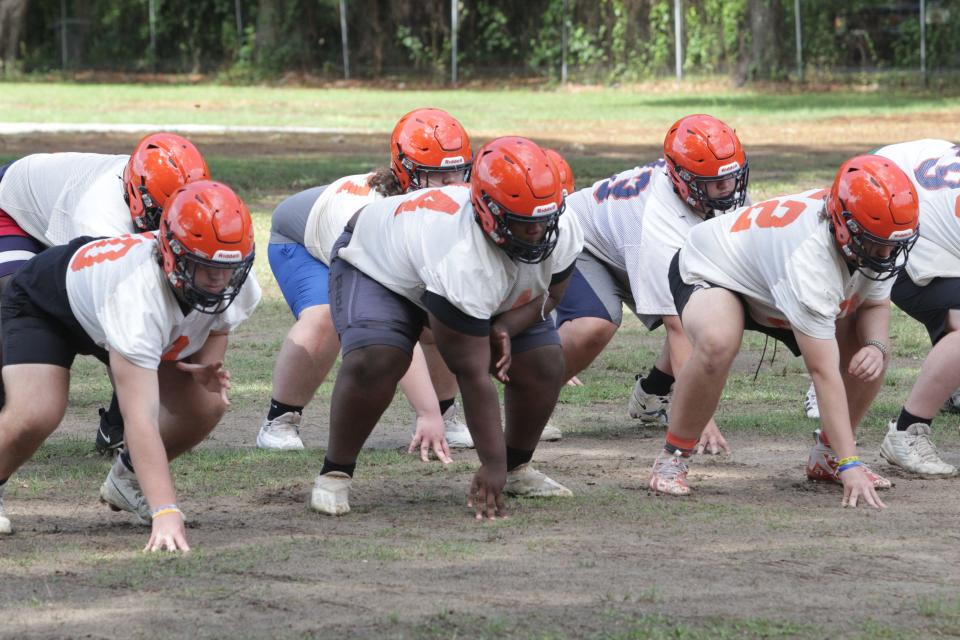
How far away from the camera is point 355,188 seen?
757 cm

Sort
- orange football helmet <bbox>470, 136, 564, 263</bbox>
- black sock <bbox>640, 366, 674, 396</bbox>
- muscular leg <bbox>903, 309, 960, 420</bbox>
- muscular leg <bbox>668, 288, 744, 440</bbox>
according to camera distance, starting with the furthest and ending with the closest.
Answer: black sock <bbox>640, 366, 674, 396</bbox> < muscular leg <bbox>903, 309, 960, 420</bbox> < muscular leg <bbox>668, 288, 744, 440</bbox> < orange football helmet <bbox>470, 136, 564, 263</bbox>

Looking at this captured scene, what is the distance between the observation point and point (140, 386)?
18.0 feet

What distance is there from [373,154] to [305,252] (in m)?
13.1

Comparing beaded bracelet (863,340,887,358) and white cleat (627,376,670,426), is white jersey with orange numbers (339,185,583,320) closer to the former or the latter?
beaded bracelet (863,340,887,358)

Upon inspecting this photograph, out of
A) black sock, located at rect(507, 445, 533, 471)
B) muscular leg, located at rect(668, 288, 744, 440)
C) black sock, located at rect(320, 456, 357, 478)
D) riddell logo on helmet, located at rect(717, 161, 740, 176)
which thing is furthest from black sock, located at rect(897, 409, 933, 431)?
black sock, located at rect(320, 456, 357, 478)

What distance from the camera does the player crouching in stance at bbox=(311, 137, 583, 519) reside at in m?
5.72

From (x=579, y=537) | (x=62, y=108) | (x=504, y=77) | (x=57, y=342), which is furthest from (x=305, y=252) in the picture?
(x=504, y=77)

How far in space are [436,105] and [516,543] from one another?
26.5m

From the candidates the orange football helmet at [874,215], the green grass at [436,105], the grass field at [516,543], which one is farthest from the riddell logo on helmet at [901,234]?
the green grass at [436,105]

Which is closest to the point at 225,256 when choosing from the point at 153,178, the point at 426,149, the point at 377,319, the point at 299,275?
the point at 377,319

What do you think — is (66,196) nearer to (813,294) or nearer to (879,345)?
(813,294)

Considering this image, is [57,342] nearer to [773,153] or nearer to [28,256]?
[28,256]

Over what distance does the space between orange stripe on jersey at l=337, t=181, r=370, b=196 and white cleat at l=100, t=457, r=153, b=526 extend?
2.07m

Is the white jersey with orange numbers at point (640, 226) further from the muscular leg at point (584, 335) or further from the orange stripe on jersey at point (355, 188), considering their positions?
the orange stripe on jersey at point (355, 188)
